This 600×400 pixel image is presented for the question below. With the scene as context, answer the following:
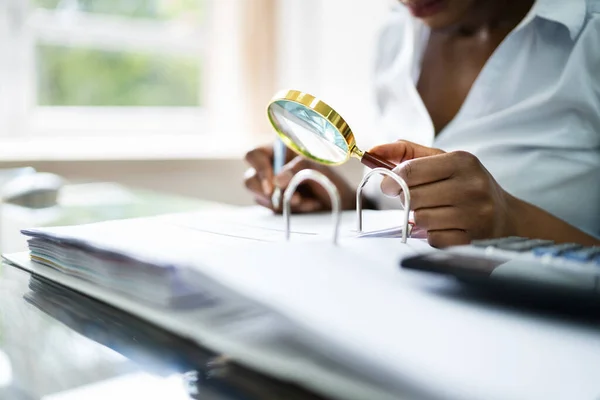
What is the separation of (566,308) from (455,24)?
642 millimetres

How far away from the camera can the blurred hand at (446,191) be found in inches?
18.3

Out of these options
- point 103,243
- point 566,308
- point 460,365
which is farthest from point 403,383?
point 103,243

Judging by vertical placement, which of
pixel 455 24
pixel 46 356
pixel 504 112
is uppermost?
pixel 455 24

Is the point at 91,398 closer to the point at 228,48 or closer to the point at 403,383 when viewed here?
the point at 403,383

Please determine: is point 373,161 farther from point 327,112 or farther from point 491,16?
point 491,16

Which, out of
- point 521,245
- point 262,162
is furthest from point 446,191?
point 262,162

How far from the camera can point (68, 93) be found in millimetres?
1965

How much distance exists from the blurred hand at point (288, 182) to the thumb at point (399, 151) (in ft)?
0.87

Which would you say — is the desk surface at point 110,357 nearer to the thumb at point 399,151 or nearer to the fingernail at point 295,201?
the thumb at point 399,151

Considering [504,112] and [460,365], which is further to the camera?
[504,112]

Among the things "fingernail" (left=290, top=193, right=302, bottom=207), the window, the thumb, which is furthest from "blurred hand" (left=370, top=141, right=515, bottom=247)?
the window

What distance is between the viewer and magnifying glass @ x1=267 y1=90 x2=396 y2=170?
18.4 inches

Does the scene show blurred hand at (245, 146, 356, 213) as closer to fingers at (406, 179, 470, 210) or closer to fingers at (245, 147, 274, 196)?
fingers at (245, 147, 274, 196)

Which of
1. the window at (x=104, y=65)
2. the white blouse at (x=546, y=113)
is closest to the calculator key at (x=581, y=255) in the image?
the white blouse at (x=546, y=113)
